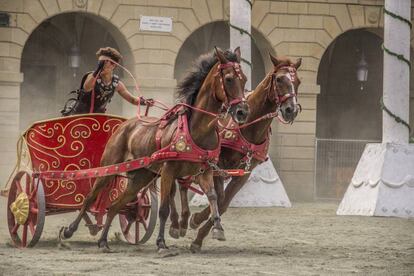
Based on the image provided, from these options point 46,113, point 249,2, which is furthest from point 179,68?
point 249,2

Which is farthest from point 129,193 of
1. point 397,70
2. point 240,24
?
point 240,24

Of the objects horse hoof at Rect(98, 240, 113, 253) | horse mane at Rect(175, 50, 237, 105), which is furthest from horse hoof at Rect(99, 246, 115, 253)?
horse mane at Rect(175, 50, 237, 105)

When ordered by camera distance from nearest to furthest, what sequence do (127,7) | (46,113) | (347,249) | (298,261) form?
1. (298,261)
2. (347,249)
3. (127,7)
4. (46,113)

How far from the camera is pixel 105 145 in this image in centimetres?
1314

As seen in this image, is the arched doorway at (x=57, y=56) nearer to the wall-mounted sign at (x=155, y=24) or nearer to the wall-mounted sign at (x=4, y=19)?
the wall-mounted sign at (x=155, y=24)

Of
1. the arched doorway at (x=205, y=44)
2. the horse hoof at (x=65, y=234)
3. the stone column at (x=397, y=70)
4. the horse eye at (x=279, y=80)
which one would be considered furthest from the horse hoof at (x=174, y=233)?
the arched doorway at (x=205, y=44)

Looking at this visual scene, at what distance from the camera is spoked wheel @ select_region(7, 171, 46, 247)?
1252 cm

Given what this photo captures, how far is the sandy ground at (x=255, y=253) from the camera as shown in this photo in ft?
34.8

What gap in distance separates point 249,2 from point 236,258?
8.89 m

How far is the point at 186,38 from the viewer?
86.4 ft

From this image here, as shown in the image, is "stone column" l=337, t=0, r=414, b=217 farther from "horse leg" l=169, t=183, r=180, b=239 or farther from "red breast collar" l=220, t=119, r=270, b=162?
"horse leg" l=169, t=183, r=180, b=239

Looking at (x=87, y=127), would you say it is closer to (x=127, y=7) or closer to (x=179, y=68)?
(x=127, y=7)

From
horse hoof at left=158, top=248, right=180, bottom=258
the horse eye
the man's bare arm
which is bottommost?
horse hoof at left=158, top=248, right=180, bottom=258

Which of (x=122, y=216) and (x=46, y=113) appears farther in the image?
(x=46, y=113)
